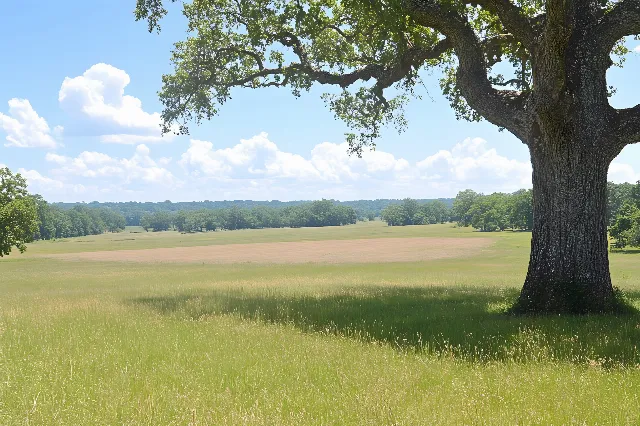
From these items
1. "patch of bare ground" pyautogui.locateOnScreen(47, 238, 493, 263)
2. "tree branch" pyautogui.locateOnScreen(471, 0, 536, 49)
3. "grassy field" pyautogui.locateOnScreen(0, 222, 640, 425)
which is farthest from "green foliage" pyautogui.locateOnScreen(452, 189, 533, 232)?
"grassy field" pyautogui.locateOnScreen(0, 222, 640, 425)

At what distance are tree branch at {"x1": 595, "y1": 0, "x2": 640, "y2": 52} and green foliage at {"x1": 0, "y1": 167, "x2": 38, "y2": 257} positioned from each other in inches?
2242

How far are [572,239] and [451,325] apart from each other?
4044 millimetres

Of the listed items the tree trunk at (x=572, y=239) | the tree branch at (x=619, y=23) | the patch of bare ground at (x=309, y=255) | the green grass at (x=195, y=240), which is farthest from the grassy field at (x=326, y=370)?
the green grass at (x=195, y=240)

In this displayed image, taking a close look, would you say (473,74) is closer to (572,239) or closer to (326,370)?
(572,239)

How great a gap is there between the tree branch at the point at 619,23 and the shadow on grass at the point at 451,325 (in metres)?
6.88

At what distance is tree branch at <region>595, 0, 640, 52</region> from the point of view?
12008mm

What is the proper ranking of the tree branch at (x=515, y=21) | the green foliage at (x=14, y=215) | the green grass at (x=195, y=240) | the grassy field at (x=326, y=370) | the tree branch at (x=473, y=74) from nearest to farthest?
the grassy field at (x=326, y=370)
the tree branch at (x=473, y=74)
the tree branch at (x=515, y=21)
the green foliage at (x=14, y=215)
the green grass at (x=195, y=240)

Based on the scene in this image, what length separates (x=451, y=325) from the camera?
10.8 metres

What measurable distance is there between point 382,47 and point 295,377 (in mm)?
12549

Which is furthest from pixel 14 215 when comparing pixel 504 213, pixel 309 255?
pixel 504 213

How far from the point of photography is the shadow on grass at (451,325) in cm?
828

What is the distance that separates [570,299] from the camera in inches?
471

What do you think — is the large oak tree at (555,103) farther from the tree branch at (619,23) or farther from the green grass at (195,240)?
the green grass at (195,240)

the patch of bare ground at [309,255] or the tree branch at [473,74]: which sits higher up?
the tree branch at [473,74]
